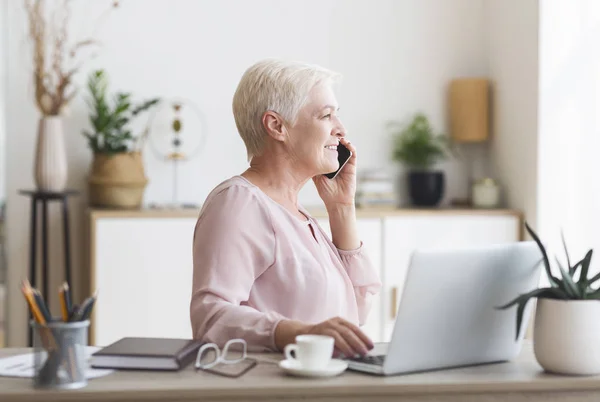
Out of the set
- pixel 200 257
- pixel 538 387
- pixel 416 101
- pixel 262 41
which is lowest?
pixel 538 387

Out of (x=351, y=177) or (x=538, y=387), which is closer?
(x=538, y=387)

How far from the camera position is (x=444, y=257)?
1.48 metres

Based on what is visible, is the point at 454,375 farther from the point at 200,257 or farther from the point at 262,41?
the point at 262,41

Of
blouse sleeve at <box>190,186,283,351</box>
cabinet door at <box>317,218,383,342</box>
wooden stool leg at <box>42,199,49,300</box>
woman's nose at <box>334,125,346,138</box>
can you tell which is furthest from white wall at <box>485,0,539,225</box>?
blouse sleeve at <box>190,186,283,351</box>

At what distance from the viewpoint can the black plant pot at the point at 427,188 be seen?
4.37m

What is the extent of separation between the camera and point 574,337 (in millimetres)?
1488

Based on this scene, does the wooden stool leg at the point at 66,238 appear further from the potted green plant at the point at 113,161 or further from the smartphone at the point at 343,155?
the smartphone at the point at 343,155

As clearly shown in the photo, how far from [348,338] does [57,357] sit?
0.53 meters

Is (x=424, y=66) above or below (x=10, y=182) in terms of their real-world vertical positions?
above

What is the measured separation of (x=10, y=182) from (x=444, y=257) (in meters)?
3.23

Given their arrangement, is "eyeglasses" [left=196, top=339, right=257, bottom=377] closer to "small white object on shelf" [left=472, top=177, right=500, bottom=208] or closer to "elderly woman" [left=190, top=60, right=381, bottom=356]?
"elderly woman" [left=190, top=60, right=381, bottom=356]

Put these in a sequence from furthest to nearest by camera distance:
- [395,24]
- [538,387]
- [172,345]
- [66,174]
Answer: [395,24]
[66,174]
[172,345]
[538,387]

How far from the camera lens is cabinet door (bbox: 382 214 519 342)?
402cm

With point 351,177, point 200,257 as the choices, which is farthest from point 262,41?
point 200,257
